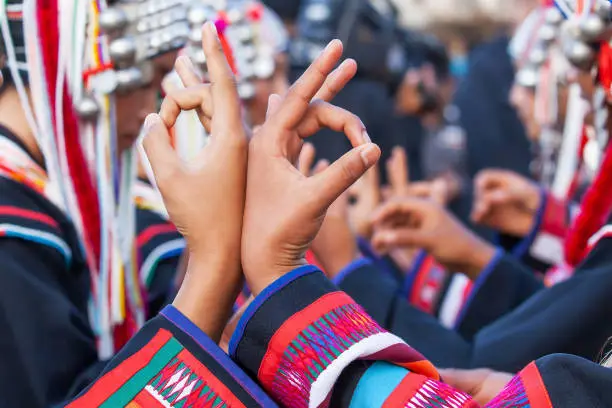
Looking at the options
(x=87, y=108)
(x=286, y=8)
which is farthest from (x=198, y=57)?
(x=286, y=8)

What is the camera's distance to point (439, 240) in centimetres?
198

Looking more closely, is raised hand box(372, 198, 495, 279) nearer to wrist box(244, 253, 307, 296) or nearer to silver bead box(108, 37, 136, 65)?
silver bead box(108, 37, 136, 65)

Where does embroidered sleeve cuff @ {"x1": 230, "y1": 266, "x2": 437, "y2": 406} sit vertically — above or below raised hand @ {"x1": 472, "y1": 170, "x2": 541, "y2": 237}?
above

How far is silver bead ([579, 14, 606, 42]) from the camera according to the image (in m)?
1.53

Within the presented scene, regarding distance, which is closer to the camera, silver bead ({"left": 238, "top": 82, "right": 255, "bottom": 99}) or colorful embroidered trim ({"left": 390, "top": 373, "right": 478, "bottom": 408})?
colorful embroidered trim ({"left": 390, "top": 373, "right": 478, "bottom": 408})

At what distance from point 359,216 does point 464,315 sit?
0.94 meters

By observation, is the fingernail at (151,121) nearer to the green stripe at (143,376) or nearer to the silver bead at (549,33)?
the green stripe at (143,376)

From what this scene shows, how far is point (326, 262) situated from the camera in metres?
1.59

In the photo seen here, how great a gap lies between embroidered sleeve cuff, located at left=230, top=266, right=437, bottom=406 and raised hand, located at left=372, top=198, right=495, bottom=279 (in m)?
0.97

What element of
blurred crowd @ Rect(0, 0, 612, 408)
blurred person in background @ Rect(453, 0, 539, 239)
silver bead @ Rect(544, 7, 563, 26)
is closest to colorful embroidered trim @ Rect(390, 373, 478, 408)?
blurred crowd @ Rect(0, 0, 612, 408)

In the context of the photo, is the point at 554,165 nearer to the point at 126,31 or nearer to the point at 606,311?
the point at 606,311

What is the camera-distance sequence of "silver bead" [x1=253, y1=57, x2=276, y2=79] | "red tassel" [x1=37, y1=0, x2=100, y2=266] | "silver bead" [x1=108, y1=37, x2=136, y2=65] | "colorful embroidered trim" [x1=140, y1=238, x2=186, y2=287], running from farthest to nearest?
"silver bead" [x1=253, y1=57, x2=276, y2=79] → "colorful embroidered trim" [x1=140, y1=238, x2=186, y2=287] → "silver bead" [x1=108, y1=37, x2=136, y2=65] → "red tassel" [x1=37, y1=0, x2=100, y2=266]

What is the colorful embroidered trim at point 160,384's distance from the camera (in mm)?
958

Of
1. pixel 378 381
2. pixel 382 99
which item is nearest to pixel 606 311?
pixel 378 381
